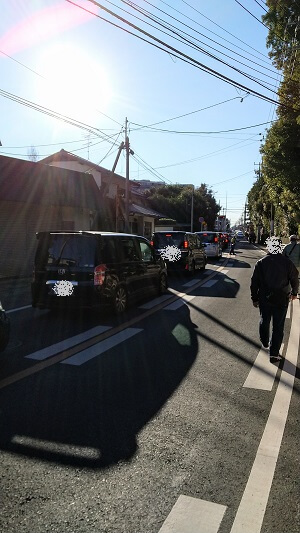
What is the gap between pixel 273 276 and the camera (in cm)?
574

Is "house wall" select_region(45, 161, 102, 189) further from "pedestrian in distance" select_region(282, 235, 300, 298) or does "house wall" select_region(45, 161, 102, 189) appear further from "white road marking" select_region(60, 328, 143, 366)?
"white road marking" select_region(60, 328, 143, 366)

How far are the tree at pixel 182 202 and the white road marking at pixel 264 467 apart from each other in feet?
179

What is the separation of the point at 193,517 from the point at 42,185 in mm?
17863

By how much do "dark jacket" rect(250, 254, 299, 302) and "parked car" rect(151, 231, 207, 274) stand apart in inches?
405

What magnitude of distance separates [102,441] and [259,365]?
287 cm

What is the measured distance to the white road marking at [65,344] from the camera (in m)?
5.89

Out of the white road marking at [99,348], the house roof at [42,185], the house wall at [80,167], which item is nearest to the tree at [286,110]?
the house roof at [42,185]

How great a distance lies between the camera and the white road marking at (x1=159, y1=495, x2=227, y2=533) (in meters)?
2.53

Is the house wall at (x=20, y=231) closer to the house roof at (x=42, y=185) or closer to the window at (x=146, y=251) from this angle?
the house roof at (x=42, y=185)

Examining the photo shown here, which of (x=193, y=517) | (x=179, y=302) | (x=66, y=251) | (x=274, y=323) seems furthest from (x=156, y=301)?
(x=193, y=517)

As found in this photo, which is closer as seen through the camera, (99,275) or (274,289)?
(274,289)

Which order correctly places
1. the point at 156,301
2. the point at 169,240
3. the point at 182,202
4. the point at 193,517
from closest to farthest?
the point at 193,517 → the point at 156,301 → the point at 169,240 → the point at 182,202

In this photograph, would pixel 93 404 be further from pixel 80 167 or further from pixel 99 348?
pixel 80 167

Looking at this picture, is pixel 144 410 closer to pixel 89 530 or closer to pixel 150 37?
pixel 89 530
